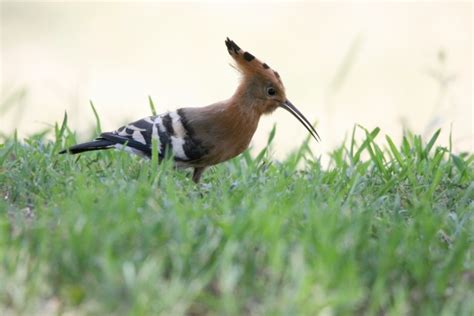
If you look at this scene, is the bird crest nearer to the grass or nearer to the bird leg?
the bird leg

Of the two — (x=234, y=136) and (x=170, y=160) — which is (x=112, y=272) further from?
(x=234, y=136)

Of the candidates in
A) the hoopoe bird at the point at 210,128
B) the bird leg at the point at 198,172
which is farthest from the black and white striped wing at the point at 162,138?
the bird leg at the point at 198,172

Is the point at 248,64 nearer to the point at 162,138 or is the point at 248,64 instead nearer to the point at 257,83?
the point at 257,83

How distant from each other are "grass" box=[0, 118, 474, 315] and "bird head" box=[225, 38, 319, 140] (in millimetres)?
820

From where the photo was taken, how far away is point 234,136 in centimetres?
486

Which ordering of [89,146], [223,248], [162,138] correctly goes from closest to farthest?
[223,248] < [89,146] < [162,138]

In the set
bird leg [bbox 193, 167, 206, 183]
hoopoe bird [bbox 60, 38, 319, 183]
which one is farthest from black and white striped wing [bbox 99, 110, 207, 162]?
bird leg [bbox 193, 167, 206, 183]

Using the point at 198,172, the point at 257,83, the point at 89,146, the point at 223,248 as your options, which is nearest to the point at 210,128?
the point at 198,172

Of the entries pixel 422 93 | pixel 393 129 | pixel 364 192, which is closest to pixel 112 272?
pixel 364 192

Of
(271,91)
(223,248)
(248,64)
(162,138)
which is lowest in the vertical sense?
(223,248)

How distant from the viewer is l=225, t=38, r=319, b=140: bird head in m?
5.00

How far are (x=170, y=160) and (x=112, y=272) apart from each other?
1412 millimetres

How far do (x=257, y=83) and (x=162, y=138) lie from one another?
59 cm

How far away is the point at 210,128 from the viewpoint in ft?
16.0
